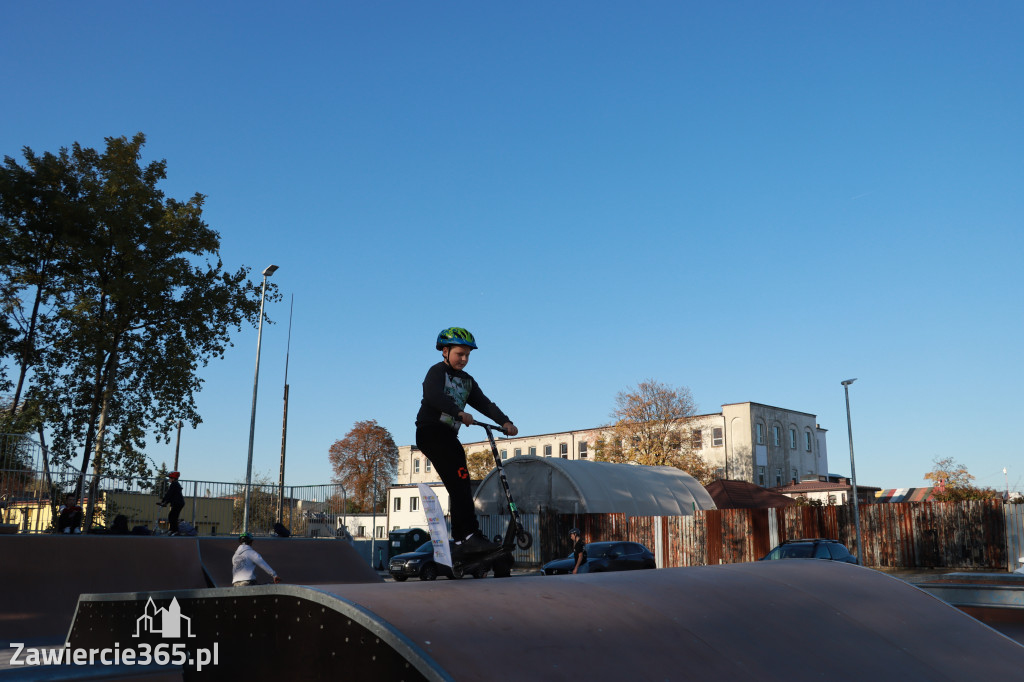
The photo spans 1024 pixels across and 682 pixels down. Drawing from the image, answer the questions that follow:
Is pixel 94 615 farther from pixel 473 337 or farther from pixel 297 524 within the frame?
pixel 297 524

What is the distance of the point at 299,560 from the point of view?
578 inches

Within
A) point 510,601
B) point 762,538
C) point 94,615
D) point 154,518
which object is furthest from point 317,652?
point 762,538

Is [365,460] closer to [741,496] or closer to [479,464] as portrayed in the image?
[479,464]

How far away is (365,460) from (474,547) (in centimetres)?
6548

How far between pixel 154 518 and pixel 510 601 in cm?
1756

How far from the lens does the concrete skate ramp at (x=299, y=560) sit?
1364 centimetres

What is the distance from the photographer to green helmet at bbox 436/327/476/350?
5109 millimetres

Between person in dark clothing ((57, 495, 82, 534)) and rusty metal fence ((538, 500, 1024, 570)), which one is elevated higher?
person in dark clothing ((57, 495, 82, 534))

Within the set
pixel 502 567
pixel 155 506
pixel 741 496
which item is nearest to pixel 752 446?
pixel 741 496

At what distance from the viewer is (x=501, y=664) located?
264cm

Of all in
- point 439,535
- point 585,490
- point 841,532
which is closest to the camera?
point 439,535

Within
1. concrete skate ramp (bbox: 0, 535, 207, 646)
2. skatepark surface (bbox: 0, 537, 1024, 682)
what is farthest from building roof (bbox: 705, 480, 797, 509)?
skatepark surface (bbox: 0, 537, 1024, 682)

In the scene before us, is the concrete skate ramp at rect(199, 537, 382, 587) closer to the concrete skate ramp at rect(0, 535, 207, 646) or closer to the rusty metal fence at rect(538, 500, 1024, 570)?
the concrete skate ramp at rect(0, 535, 207, 646)

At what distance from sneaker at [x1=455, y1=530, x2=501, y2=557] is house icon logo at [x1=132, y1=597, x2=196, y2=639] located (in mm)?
1615
